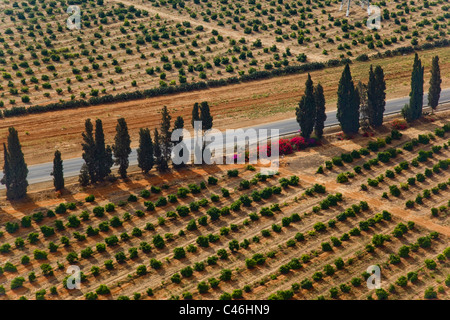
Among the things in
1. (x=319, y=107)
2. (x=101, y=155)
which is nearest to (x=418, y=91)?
(x=319, y=107)

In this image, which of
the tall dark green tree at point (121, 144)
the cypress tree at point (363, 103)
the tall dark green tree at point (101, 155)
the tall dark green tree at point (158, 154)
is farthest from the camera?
the cypress tree at point (363, 103)

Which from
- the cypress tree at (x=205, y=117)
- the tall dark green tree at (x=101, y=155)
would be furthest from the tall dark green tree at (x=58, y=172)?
the cypress tree at (x=205, y=117)

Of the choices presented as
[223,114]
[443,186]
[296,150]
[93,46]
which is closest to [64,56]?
[93,46]

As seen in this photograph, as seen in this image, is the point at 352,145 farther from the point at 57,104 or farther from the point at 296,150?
the point at 57,104

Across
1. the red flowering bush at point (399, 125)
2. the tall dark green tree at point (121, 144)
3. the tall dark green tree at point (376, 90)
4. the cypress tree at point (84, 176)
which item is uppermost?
the tall dark green tree at point (376, 90)

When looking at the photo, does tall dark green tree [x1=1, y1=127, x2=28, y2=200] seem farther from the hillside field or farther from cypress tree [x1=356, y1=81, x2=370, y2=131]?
cypress tree [x1=356, y1=81, x2=370, y2=131]

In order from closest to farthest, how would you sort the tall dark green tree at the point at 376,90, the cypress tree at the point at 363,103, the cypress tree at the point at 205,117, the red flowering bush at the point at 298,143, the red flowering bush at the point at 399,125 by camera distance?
1. the cypress tree at the point at 205,117
2. the red flowering bush at the point at 298,143
3. the tall dark green tree at the point at 376,90
4. the cypress tree at the point at 363,103
5. the red flowering bush at the point at 399,125

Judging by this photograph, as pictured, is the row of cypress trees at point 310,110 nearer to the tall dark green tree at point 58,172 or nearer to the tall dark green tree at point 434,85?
the tall dark green tree at point 434,85
